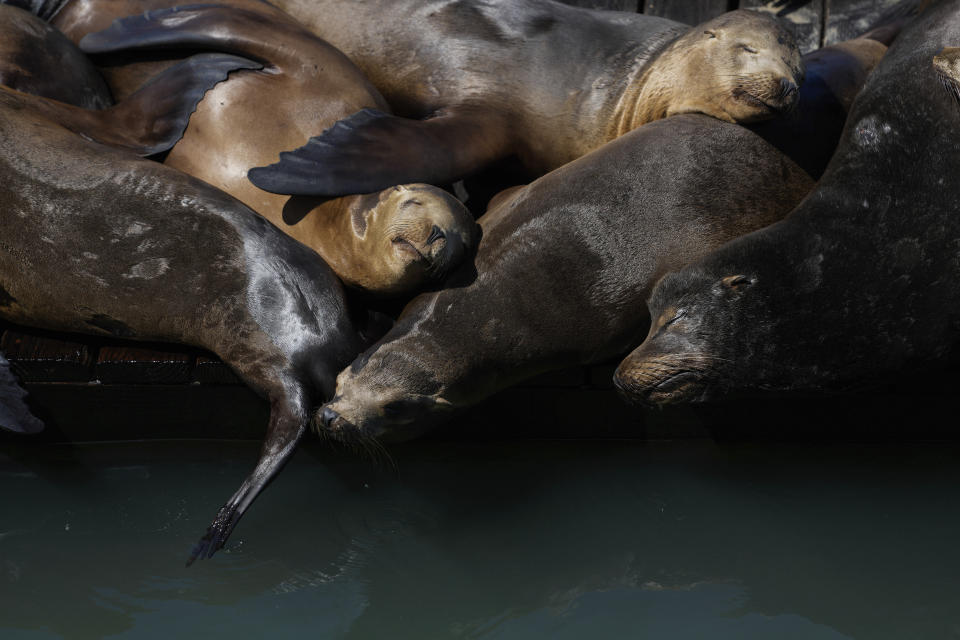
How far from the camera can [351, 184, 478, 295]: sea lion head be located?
8.82ft

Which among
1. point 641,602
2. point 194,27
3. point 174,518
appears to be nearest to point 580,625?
point 641,602

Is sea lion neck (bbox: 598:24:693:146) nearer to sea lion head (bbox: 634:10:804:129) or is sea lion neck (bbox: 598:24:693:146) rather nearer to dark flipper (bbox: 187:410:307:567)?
sea lion head (bbox: 634:10:804:129)

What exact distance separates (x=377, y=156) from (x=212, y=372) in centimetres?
82

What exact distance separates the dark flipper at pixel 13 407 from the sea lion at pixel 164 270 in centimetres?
21

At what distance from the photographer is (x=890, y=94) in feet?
9.12

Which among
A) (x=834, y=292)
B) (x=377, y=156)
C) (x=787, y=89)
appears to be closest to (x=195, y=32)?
(x=377, y=156)

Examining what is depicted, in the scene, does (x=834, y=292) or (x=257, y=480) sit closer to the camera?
(x=257, y=480)

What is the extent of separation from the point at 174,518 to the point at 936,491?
2162 millimetres

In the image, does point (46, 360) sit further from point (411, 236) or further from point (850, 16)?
point (850, 16)

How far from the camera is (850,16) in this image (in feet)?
14.9

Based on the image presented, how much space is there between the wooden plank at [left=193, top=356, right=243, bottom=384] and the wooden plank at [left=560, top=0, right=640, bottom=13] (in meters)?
2.67

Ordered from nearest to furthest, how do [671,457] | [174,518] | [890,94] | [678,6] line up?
1. [174,518]
2. [890,94]
3. [671,457]
4. [678,6]

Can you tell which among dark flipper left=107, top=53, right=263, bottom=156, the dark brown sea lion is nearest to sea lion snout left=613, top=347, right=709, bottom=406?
dark flipper left=107, top=53, right=263, bottom=156

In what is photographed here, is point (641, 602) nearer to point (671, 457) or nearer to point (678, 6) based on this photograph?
point (671, 457)
